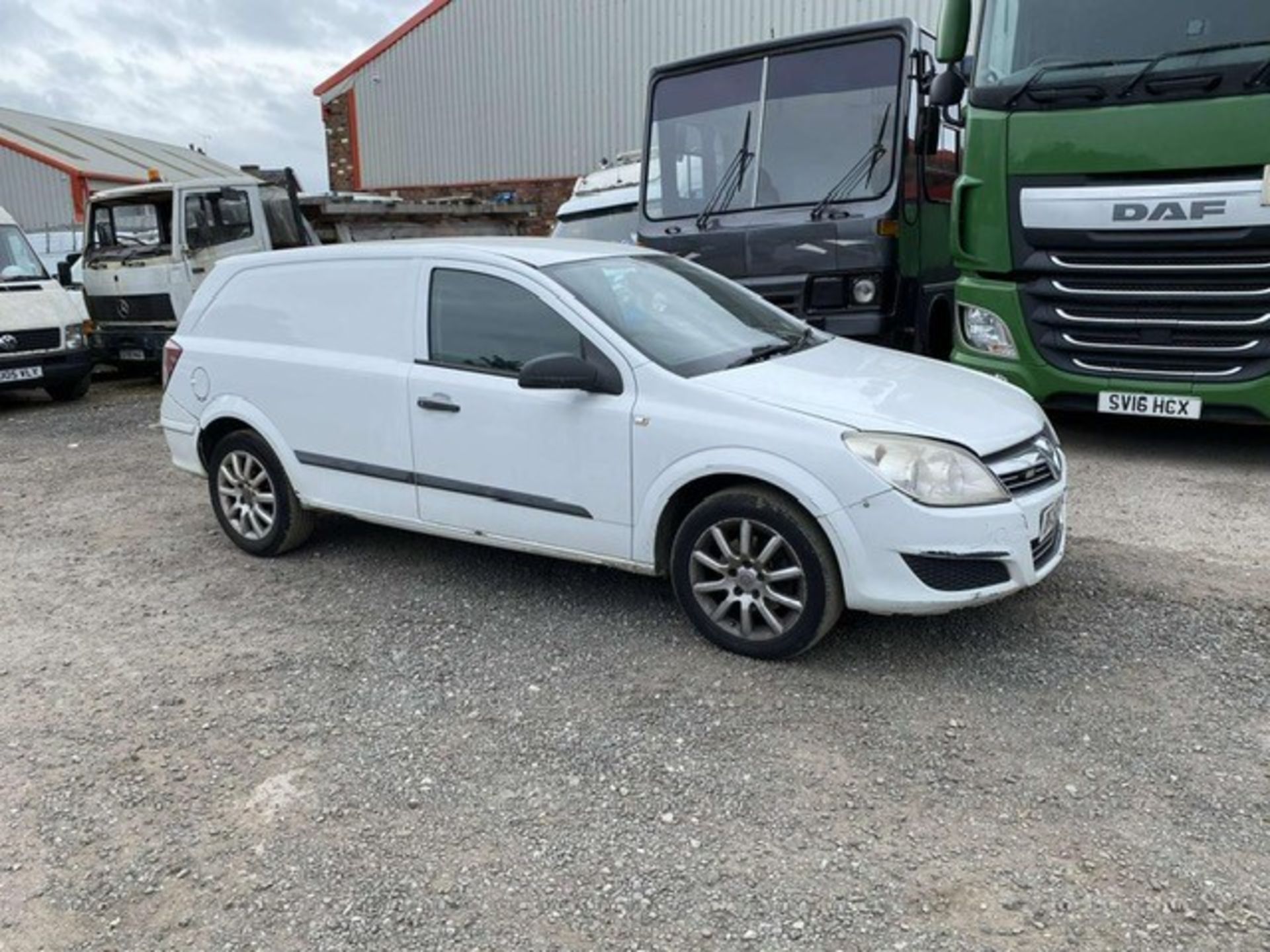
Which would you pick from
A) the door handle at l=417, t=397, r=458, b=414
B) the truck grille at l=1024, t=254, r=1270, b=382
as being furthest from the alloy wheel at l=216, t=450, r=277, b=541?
the truck grille at l=1024, t=254, r=1270, b=382

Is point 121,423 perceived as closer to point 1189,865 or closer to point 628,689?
point 628,689

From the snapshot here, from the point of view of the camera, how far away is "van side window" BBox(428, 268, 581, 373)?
4.17 metres

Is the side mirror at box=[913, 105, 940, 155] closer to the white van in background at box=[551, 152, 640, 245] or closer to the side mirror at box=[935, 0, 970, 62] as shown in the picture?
the side mirror at box=[935, 0, 970, 62]

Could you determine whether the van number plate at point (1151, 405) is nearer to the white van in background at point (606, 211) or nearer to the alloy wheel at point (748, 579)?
the alloy wheel at point (748, 579)

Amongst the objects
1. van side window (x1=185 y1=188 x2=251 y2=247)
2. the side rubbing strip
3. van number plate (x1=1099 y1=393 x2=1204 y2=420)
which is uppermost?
van side window (x1=185 y1=188 x2=251 y2=247)

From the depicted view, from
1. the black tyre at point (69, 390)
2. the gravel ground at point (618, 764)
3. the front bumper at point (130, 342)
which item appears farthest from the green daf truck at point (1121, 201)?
the black tyre at point (69, 390)

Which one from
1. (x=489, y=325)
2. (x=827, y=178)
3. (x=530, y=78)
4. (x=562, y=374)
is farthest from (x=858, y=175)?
(x=530, y=78)

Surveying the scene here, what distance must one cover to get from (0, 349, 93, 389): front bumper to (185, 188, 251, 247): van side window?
174 centimetres

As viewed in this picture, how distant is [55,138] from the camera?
→ 2595cm

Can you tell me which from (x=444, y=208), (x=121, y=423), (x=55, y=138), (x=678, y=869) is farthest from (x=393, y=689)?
(x=55, y=138)

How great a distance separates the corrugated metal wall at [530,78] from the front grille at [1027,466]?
15.0m

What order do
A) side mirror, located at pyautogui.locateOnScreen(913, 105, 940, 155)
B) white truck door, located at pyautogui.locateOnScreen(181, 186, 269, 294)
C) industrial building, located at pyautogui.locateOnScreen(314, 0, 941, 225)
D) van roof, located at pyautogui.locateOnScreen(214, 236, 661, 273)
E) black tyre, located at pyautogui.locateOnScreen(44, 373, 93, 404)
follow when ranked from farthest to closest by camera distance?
industrial building, located at pyautogui.locateOnScreen(314, 0, 941, 225) < black tyre, located at pyautogui.locateOnScreen(44, 373, 93, 404) < white truck door, located at pyautogui.locateOnScreen(181, 186, 269, 294) < side mirror, located at pyautogui.locateOnScreen(913, 105, 940, 155) < van roof, located at pyautogui.locateOnScreen(214, 236, 661, 273)

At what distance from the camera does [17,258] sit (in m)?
11.1

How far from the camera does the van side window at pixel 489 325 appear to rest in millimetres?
4172
